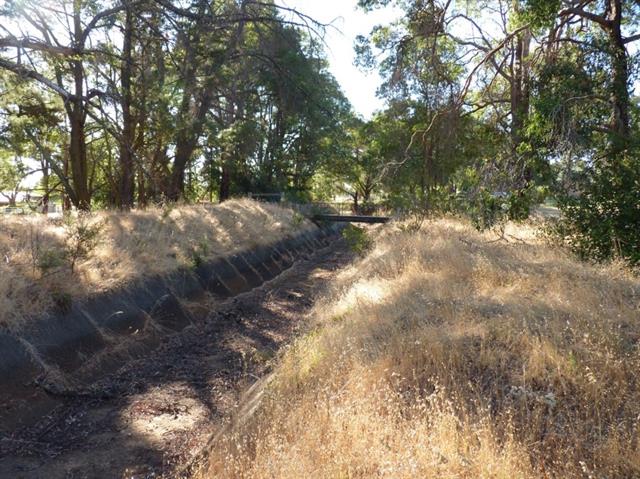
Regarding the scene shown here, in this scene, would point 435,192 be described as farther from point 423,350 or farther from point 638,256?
point 423,350

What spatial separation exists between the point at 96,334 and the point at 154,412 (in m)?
2.11

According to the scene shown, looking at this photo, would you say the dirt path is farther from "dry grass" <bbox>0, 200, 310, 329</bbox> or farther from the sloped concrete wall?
"dry grass" <bbox>0, 200, 310, 329</bbox>

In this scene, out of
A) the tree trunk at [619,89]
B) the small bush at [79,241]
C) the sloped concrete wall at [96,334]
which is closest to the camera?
the sloped concrete wall at [96,334]

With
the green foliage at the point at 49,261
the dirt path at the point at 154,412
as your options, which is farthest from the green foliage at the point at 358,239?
the green foliage at the point at 49,261

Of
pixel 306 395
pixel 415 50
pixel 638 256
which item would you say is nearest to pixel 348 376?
pixel 306 395

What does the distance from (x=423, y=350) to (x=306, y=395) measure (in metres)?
1.35

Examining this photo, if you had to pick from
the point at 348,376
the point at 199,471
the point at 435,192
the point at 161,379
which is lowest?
the point at 161,379

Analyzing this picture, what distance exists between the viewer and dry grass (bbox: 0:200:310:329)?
7062 mm

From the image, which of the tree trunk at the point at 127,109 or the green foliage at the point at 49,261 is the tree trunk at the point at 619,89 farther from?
the green foliage at the point at 49,261

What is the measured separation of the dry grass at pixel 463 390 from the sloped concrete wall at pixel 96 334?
2.84 metres

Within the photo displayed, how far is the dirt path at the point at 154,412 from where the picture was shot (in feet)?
16.1

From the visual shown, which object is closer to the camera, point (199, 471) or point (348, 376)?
point (199, 471)

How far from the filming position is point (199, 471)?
13.3 feet

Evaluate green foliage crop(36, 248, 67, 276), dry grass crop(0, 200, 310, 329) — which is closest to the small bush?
dry grass crop(0, 200, 310, 329)
